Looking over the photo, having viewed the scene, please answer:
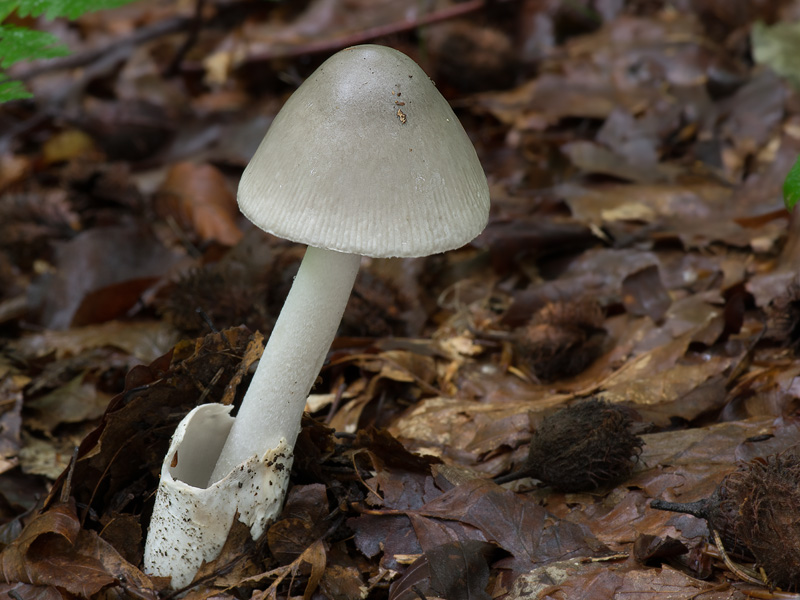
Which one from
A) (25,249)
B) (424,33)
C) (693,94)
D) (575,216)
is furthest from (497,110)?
(25,249)

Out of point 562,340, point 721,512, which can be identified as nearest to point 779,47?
point 562,340

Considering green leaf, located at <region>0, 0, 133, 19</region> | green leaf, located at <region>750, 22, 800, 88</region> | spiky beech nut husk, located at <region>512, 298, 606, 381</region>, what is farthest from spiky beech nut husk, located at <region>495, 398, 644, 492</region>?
green leaf, located at <region>750, 22, 800, 88</region>

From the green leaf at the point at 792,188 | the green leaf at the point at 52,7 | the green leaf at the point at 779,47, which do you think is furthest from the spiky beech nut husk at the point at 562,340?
the green leaf at the point at 779,47

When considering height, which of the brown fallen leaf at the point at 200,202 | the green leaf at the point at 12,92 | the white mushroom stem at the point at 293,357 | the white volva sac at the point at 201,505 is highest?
the green leaf at the point at 12,92

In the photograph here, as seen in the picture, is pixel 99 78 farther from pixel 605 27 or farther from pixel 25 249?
pixel 605 27

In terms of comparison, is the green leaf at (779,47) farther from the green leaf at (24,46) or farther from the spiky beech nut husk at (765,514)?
the green leaf at (24,46)

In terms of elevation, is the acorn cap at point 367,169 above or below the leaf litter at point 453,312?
above
